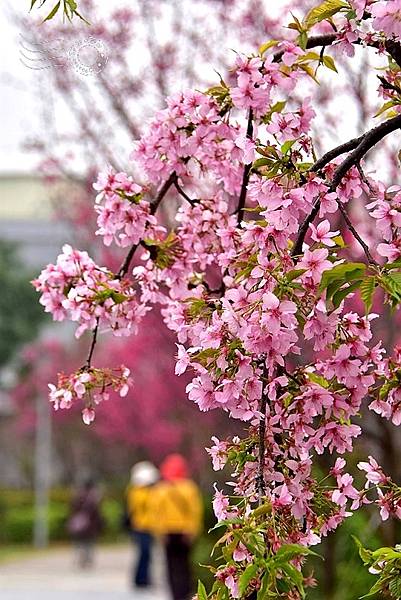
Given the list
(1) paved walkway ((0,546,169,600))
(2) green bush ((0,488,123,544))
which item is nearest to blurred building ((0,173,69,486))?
(2) green bush ((0,488,123,544))

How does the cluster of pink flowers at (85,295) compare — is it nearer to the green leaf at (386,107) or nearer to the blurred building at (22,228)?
the green leaf at (386,107)

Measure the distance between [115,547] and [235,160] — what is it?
22800 mm

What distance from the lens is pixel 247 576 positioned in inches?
75.9

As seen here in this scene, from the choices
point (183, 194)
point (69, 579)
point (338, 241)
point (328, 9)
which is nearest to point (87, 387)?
point (183, 194)

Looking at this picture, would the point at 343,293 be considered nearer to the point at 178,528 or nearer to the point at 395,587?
the point at 395,587

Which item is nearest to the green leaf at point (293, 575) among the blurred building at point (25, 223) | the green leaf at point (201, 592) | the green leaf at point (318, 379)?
the green leaf at point (201, 592)

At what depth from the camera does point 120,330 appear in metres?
2.76

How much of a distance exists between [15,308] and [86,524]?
30.9 ft

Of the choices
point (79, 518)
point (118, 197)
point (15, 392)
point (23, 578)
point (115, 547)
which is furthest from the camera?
point (15, 392)

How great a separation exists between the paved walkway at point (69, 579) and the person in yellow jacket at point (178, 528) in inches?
75.5

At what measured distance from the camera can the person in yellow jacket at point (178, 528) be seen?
1029cm

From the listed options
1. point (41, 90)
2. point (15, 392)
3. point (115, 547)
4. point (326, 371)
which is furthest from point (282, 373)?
point (15, 392)

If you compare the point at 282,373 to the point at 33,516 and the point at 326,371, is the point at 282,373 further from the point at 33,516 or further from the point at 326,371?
the point at 33,516

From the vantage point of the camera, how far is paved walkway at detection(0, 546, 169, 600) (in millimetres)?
12805
